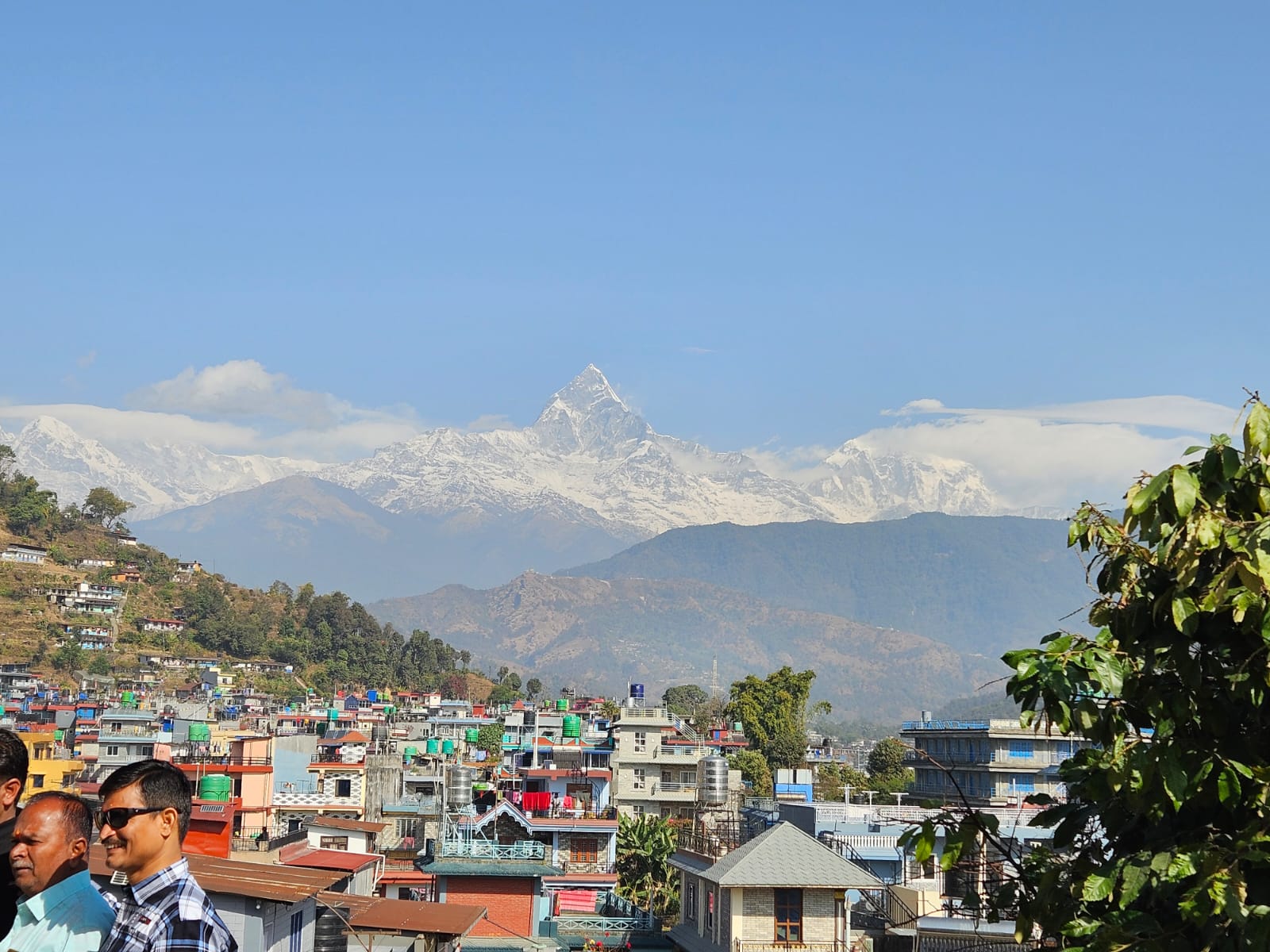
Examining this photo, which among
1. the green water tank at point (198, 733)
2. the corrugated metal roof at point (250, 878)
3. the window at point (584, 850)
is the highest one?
the green water tank at point (198, 733)

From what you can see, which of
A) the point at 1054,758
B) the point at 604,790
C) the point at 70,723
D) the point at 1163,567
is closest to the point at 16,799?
the point at 1163,567

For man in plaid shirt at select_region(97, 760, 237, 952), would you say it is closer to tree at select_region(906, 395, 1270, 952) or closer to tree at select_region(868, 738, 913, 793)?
tree at select_region(906, 395, 1270, 952)

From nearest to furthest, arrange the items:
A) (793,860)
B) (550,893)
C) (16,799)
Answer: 1. (16,799)
2. (793,860)
3. (550,893)

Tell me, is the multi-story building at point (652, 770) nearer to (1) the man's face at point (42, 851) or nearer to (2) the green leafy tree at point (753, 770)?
(2) the green leafy tree at point (753, 770)

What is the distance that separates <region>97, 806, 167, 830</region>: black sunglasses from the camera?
6539mm

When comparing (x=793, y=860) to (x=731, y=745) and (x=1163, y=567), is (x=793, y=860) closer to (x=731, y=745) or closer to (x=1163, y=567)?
(x=1163, y=567)

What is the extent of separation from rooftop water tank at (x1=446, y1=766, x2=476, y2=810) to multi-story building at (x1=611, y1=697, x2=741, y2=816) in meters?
27.8

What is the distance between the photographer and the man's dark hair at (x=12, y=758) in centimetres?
739

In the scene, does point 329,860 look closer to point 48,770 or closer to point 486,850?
point 486,850

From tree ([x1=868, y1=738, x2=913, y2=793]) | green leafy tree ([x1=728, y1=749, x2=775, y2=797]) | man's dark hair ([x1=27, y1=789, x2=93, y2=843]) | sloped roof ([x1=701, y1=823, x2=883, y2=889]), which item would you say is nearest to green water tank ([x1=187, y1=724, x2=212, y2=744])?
green leafy tree ([x1=728, y1=749, x2=775, y2=797])

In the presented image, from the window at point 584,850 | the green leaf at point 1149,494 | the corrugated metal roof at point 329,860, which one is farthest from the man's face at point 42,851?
the window at point 584,850

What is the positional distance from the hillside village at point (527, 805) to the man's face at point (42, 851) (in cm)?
444

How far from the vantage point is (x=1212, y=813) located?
8.62 m

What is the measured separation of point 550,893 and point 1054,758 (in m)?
31.4
